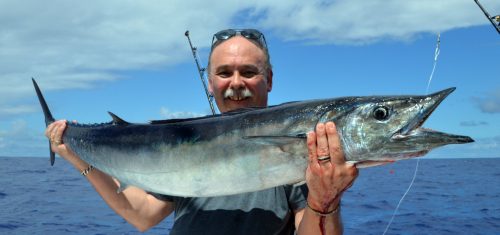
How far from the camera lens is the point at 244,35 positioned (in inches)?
158

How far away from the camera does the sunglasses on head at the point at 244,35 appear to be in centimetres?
402

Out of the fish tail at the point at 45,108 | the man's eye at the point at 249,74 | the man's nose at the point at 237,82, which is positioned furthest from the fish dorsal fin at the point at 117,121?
the fish tail at the point at 45,108

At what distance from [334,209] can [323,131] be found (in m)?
0.55

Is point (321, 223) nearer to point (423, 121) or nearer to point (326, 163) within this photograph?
point (326, 163)

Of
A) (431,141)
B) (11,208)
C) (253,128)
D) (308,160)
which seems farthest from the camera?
(11,208)

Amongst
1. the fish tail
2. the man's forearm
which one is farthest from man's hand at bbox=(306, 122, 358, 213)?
the fish tail

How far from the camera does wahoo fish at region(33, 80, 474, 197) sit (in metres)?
2.86

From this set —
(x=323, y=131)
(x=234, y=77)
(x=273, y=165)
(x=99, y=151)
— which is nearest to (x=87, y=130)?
(x=99, y=151)

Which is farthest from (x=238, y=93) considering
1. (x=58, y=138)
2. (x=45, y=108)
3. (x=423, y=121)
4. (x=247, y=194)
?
(x=45, y=108)

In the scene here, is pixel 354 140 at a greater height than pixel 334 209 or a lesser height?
greater

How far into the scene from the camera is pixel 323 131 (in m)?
2.85

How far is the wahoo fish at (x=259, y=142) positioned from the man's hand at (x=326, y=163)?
86mm

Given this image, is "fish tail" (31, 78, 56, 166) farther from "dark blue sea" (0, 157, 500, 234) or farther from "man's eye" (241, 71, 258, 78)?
"dark blue sea" (0, 157, 500, 234)

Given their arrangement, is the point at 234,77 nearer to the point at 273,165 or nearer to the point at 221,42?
the point at 221,42
